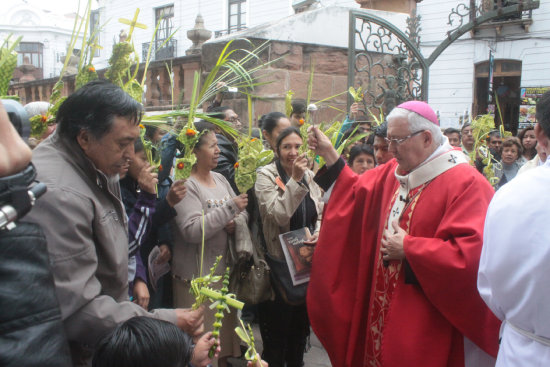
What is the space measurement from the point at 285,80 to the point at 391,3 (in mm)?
2429

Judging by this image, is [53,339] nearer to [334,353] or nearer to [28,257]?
[28,257]

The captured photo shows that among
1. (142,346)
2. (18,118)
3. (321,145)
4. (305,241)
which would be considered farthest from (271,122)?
(18,118)

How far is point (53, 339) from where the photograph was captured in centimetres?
109

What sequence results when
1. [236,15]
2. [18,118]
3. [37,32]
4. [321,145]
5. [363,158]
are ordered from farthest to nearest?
1. [37,32]
2. [236,15]
3. [363,158]
4. [321,145]
5. [18,118]

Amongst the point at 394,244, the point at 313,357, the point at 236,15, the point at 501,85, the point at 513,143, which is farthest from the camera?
the point at 236,15

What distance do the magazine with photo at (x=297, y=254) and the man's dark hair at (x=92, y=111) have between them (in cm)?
175

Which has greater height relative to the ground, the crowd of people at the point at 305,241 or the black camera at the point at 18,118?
the black camera at the point at 18,118

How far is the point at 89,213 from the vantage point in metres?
1.72

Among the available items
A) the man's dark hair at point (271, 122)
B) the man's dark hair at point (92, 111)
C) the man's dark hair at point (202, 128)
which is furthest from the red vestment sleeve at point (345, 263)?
the man's dark hair at point (92, 111)

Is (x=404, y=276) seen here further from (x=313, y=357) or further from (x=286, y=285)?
(x=313, y=357)

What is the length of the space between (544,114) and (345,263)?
1.58 metres

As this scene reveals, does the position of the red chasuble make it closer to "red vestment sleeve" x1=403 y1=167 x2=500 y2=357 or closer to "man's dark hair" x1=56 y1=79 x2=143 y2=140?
"red vestment sleeve" x1=403 y1=167 x2=500 y2=357

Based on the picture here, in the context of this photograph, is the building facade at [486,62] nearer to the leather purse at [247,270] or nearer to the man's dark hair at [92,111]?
the leather purse at [247,270]

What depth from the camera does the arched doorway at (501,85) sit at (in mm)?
15047
